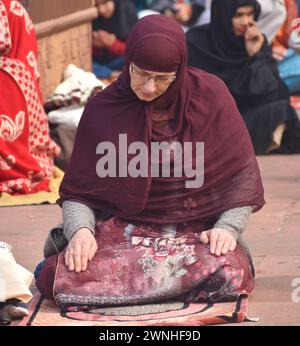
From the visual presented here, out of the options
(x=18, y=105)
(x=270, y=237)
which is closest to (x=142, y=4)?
(x=18, y=105)

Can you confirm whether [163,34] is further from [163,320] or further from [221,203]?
[163,320]

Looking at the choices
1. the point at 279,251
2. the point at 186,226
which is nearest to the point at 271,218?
the point at 279,251

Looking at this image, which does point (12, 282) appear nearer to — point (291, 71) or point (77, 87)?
point (77, 87)

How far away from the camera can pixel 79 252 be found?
16.3 feet

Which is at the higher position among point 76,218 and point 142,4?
point 76,218

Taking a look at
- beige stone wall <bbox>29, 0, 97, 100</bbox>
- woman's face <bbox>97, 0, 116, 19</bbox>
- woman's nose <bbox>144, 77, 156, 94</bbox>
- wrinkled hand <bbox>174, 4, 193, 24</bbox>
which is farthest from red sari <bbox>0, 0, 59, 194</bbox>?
wrinkled hand <bbox>174, 4, 193, 24</bbox>

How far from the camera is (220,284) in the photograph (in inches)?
195

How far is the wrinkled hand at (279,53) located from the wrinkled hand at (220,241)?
6.50 m

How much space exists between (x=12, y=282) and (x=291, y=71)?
6.77 metres

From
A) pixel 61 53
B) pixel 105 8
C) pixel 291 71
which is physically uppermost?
pixel 61 53

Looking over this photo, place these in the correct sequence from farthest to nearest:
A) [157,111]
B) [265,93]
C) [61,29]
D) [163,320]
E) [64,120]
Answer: [61,29], [265,93], [64,120], [157,111], [163,320]

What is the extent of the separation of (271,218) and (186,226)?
5.80 ft

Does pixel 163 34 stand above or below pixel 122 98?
above

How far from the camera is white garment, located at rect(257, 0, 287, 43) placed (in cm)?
1082
